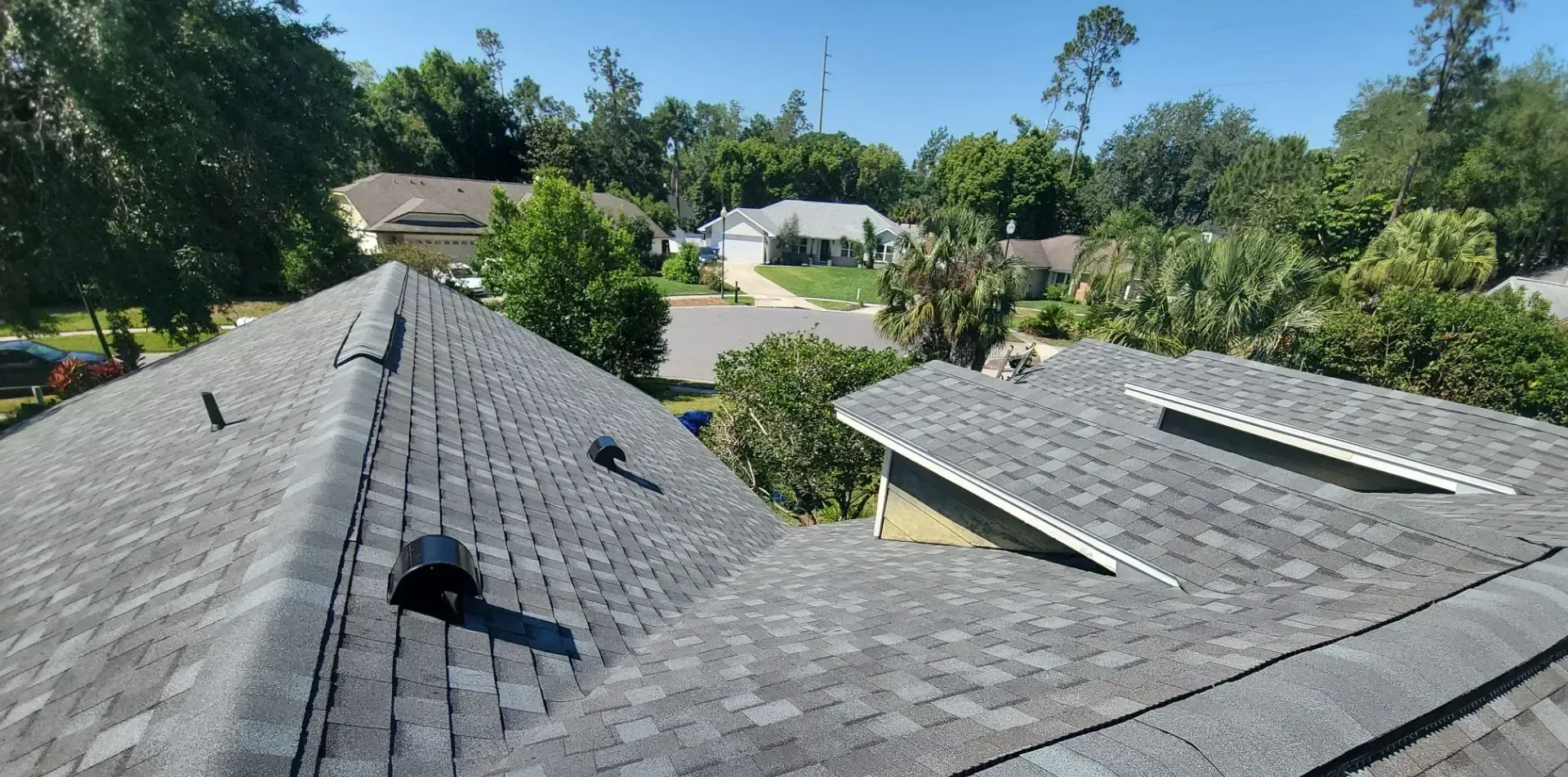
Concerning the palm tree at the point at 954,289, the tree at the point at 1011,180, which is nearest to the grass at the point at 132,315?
the palm tree at the point at 954,289

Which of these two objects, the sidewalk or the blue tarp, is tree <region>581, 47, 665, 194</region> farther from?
the blue tarp

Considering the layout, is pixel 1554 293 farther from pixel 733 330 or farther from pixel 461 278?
pixel 461 278

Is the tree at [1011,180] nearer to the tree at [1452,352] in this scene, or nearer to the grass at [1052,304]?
the grass at [1052,304]

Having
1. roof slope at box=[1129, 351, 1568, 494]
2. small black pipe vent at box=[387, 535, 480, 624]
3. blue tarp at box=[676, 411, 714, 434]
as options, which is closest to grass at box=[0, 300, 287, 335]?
blue tarp at box=[676, 411, 714, 434]

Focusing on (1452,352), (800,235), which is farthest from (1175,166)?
(1452,352)

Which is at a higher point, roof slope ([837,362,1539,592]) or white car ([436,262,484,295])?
white car ([436,262,484,295])

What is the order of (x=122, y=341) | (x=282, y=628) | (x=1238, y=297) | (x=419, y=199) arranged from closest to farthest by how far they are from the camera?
(x=282, y=628), (x=1238, y=297), (x=122, y=341), (x=419, y=199)
